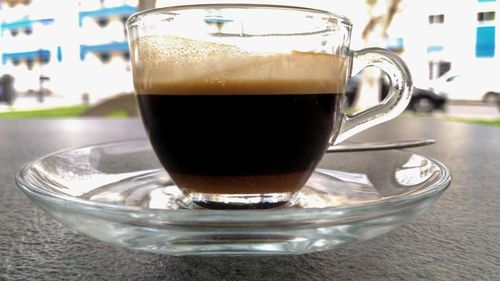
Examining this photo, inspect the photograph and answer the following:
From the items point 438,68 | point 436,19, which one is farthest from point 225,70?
point 438,68

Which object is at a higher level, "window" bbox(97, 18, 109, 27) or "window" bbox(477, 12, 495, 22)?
"window" bbox(97, 18, 109, 27)

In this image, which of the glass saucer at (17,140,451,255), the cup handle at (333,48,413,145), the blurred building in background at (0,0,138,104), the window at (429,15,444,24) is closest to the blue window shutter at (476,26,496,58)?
the window at (429,15,444,24)

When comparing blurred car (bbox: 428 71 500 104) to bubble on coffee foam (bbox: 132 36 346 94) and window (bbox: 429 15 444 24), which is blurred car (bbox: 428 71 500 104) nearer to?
window (bbox: 429 15 444 24)

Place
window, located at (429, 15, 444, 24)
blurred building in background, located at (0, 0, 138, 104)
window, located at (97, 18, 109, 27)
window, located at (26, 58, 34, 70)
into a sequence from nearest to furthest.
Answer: window, located at (429, 15, 444, 24) < blurred building in background, located at (0, 0, 138, 104) < window, located at (97, 18, 109, 27) < window, located at (26, 58, 34, 70)

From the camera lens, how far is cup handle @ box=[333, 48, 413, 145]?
382 millimetres

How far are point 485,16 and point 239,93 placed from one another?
667 centimetres

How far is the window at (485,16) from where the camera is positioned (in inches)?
237

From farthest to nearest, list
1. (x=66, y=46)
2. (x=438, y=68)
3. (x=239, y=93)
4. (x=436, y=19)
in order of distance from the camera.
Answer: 1. (x=66, y=46)
2. (x=438, y=68)
3. (x=436, y=19)
4. (x=239, y=93)

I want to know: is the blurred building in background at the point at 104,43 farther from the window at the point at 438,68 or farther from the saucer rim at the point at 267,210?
the saucer rim at the point at 267,210

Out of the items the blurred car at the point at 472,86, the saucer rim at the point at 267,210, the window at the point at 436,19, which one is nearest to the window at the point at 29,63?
the window at the point at 436,19

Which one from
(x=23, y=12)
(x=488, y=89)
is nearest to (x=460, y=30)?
(x=488, y=89)

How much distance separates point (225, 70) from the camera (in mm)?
319

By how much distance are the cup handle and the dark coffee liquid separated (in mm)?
56

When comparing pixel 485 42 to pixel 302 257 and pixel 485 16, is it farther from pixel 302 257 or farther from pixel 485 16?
pixel 302 257
